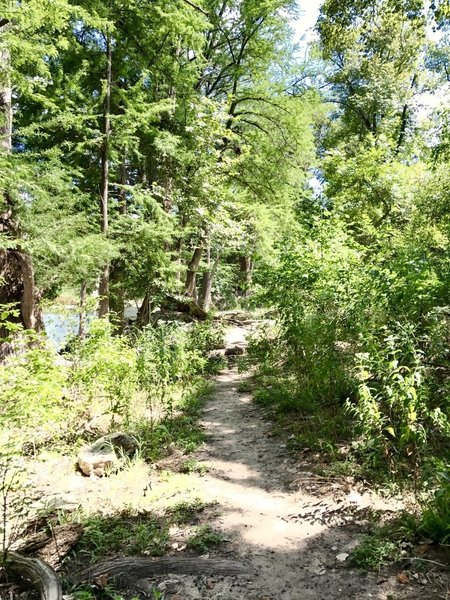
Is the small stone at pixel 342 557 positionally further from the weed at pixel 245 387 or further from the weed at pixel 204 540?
the weed at pixel 245 387

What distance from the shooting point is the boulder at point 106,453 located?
4.86m

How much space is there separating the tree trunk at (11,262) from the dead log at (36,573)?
422 cm

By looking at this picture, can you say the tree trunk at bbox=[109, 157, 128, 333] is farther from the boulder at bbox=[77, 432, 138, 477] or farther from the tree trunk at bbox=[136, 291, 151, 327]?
the boulder at bbox=[77, 432, 138, 477]

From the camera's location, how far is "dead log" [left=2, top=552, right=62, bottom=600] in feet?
8.53

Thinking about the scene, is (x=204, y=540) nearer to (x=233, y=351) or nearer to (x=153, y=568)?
(x=153, y=568)

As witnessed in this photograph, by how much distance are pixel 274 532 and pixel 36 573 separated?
1.84 metres

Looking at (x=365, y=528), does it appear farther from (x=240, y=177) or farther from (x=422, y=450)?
(x=240, y=177)

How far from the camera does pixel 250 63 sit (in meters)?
15.1

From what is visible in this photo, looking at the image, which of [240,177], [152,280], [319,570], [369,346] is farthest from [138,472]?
[240,177]

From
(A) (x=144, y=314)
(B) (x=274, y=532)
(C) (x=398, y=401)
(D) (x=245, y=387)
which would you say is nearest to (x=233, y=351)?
(A) (x=144, y=314)

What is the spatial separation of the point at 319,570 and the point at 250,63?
16.1 metres

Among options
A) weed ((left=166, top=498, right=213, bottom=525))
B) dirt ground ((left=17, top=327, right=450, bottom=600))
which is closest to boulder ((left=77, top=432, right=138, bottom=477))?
dirt ground ((left=17, top=327, right=450, bottom=600))

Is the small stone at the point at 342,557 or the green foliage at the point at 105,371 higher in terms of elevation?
the green foliage at the point at 105,371

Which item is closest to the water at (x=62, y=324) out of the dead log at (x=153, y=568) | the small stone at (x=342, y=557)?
the dead log at (x=153, y=568)
